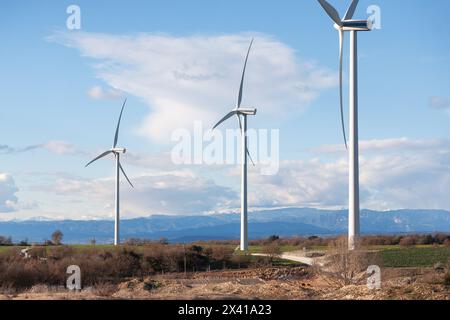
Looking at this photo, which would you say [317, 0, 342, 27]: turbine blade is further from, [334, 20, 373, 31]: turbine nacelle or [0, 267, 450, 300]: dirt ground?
[0, 267, 450, 300]: dirt ground

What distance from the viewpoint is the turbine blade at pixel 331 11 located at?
47.1 meters

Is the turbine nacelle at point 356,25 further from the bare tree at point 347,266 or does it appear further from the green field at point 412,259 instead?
the bare tree at point 347,266

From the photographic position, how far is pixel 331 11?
156 ft

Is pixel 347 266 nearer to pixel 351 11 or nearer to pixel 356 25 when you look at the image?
pixel 356 25

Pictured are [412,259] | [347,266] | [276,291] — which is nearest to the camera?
[276,291]

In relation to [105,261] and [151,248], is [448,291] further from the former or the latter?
[151,248]

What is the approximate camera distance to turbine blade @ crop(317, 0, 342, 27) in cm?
4706

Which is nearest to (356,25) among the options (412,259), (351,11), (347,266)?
(351,11)

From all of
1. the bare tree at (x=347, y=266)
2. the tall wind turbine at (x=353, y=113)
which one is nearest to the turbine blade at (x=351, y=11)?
the tall wind turbine at (x=353, y=113)

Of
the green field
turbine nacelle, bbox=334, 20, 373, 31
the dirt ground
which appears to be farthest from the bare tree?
turbine nacelle, bbox=334, 20, 373, 31

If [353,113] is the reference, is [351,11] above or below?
above

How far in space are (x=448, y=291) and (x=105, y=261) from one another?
29.2 meters
